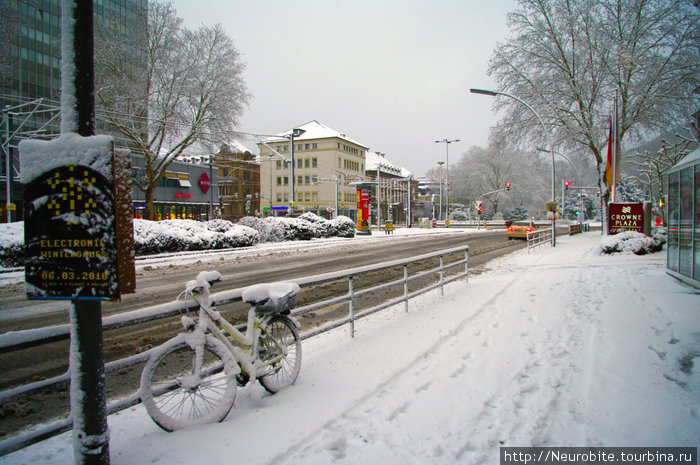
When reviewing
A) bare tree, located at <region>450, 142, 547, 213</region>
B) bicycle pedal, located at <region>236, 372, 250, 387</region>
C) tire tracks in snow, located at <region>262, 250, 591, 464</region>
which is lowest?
tire tracks in snow, located at <region>262, 250, 591, 464</region>

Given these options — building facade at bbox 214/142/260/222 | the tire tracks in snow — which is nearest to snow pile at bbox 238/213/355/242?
the tire tracks in snow

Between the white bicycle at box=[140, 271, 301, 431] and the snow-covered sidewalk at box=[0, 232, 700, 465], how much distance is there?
0.21 m

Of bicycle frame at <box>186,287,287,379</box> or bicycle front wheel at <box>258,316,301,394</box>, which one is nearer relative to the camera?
bicycle frame at <box>186,287,287,379</box>

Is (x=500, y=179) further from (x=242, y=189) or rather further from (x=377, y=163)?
(x=242, y=189)

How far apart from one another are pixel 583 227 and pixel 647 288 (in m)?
42.6

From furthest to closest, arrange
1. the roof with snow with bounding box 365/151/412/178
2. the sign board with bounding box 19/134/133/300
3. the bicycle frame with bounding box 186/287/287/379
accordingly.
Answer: the roof with snow with bounding box 365/151/412/178, the bicycle frame with bounding box 186/287/287/379, the sign board with bounding box 19/134/133/300

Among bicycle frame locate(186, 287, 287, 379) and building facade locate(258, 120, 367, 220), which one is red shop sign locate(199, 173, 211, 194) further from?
bicycle frame locate(186, 287, 287, 379)

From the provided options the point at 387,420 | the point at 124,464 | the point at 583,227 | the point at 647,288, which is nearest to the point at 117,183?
the point at 124,464

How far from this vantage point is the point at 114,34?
2714 centimetres

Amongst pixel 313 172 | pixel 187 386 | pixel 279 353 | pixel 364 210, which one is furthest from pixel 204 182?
pixel 187 386

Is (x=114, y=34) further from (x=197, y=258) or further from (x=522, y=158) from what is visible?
(x=522, y=158)

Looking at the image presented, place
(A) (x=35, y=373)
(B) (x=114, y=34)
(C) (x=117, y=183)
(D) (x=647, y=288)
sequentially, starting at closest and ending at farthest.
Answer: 1. (C) (x=117, y=183)
2. (A) (x=35, y=373)
3. (D) (x=647, y=288)
4. (B) (x=114, y=34)

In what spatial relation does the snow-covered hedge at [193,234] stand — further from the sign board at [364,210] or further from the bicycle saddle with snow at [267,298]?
the bicycle saddle with snow at [267,298]

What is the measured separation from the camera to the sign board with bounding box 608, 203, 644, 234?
1770 cm
